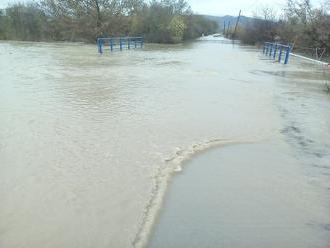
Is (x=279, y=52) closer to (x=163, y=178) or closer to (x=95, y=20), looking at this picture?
(x=95, y=20)

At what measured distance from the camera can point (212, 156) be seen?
230 inches

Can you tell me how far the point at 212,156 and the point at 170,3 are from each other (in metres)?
38.5

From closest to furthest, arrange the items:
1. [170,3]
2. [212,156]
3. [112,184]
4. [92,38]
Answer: [112,184] → [212,156] → [92,38] → [170,3]

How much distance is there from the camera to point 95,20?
35031 millimetres

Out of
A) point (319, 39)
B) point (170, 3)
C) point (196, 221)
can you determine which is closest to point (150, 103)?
point (196, 221)

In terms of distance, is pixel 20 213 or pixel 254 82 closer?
pixel 20 213

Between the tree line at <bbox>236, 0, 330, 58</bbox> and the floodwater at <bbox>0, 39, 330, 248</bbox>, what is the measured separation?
1213 centimetres

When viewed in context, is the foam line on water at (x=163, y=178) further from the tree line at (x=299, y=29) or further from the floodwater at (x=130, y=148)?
the tree line at (x=299, y=29)

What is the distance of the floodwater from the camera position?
393 centimetres

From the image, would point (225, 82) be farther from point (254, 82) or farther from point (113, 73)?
point (113, 73)

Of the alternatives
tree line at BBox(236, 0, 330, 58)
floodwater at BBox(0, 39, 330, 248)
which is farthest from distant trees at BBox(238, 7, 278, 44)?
floodwater at BBox(0, 39, 330, 248)

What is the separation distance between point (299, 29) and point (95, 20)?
17.1 meters

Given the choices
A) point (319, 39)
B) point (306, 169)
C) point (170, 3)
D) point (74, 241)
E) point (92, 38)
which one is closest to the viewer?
point (74, 241)

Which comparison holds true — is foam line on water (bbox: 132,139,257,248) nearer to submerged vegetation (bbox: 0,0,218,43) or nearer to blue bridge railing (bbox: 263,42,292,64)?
blue bridge railing (bbox: 263,42,292,64)
